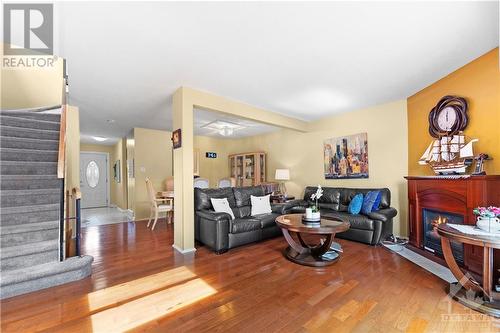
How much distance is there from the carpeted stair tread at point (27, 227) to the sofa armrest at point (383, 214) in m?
4.36

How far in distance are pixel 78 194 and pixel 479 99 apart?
518 centimetres

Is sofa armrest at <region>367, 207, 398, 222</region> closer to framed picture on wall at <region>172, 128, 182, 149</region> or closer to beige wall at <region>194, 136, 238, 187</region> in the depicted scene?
framed picture on wall at <region>172, 128, 182, 149</region>

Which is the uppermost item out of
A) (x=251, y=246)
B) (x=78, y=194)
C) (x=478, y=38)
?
(x=478, y=38)

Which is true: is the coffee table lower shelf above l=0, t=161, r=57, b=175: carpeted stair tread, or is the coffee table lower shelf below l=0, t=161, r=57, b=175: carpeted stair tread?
below

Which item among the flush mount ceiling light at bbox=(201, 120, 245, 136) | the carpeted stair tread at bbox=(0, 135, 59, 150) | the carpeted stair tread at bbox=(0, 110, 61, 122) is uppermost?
the flush mount ceiling light at bbox=(201, 120, 245, 136)

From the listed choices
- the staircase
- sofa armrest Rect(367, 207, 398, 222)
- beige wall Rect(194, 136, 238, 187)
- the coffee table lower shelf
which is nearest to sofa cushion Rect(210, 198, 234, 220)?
the coffee table lower shelf

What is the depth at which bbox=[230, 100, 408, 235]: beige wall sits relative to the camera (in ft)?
12.9

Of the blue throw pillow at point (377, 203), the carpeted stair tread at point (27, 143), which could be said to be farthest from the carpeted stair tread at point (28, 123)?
the blue throw pillow at point (377, 203)

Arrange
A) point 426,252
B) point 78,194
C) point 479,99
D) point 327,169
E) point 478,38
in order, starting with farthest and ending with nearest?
point 327,169
point 426,252
point 78,194
point 479,99
point 478,38

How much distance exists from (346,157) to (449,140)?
191 cm

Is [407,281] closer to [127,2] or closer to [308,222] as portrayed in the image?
[308,222]

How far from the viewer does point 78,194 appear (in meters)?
2.83

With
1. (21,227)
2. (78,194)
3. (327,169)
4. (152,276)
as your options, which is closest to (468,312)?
(152,276)

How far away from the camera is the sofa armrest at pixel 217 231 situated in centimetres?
317
